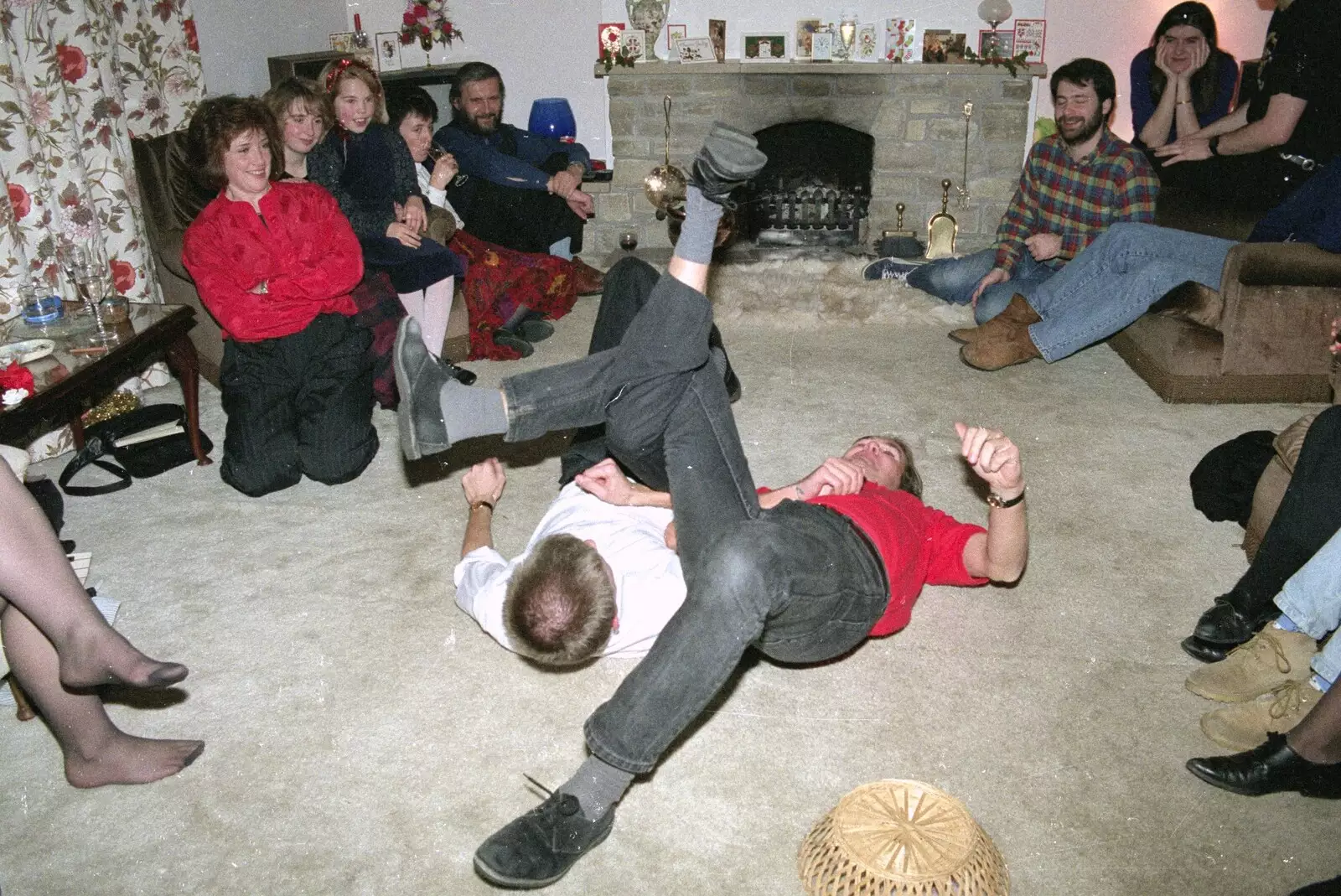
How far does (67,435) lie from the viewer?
10.2 feet

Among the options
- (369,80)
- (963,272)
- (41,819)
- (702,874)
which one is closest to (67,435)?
(369,80)

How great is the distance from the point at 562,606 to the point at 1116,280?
254 centimetres

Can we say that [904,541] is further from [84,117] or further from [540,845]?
[84,117]

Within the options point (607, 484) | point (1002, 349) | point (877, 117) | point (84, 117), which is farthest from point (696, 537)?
point (877, 117)

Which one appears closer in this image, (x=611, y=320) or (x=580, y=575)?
(x=580, y=575)

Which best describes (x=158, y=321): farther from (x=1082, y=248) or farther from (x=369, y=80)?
(x=1082, y=248)

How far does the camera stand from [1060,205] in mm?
3719

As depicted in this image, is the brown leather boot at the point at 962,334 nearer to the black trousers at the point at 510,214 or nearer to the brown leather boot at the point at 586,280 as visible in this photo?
the brown leather boot at the point at 586,280

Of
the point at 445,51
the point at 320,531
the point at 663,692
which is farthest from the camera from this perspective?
the point at 445,51

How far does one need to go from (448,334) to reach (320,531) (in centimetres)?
117

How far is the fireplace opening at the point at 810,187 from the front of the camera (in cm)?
500

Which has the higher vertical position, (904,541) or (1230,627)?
(904,541)

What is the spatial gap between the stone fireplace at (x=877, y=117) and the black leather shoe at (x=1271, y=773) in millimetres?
3587

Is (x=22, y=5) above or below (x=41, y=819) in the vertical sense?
above
